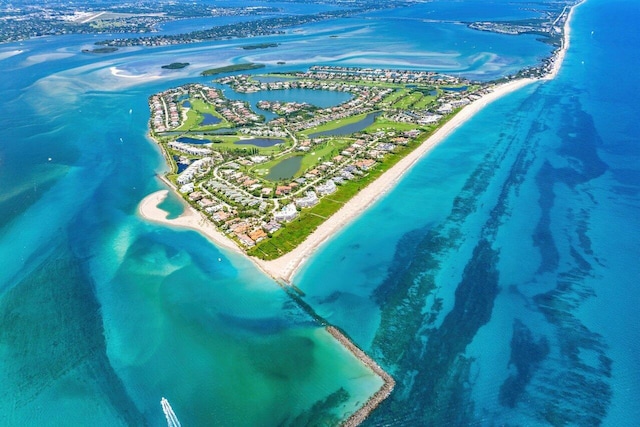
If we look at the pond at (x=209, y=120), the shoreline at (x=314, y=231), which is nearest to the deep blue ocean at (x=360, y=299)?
the shoreline at (x=314, y=231)

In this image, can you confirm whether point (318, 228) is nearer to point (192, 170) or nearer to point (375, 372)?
point (375, 372)

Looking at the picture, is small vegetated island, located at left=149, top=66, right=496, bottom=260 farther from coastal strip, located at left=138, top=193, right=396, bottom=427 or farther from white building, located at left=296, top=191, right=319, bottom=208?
coastal strip, located at left=138, top=193, right=396, bottom=427

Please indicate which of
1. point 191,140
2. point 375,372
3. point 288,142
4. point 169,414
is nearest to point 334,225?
point 375,372

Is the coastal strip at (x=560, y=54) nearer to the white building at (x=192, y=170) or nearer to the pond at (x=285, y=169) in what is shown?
the pond at (x=285, y=169)

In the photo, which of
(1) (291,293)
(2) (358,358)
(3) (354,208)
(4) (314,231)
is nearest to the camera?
(2) (358,358)

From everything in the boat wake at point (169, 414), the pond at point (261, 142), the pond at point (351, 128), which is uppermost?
the boat wake at point (169, 414)

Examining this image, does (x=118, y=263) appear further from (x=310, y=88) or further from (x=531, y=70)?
(x=531, y=70)
